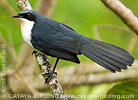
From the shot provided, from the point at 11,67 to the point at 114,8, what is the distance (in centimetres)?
230

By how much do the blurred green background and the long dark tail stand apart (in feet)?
3.89

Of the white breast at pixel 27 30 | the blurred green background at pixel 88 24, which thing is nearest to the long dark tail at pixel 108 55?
the white breast at pixel 27 30

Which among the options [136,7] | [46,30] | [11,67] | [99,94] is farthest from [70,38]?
[136,7]

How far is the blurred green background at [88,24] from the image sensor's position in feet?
15.3

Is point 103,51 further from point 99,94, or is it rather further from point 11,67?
point 11,67

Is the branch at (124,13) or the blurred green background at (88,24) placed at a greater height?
the blurred green background at (88,24)

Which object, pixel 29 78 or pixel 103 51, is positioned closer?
pixel 103 51

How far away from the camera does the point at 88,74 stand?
185 inches

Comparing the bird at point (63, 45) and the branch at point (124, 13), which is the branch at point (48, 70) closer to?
the bird at point (63, 45)

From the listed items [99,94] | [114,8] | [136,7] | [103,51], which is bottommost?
[99,94]

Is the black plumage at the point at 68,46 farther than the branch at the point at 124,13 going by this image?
Yes

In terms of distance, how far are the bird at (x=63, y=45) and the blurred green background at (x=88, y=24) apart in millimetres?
1213

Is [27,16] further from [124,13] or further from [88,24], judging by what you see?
[88,24]

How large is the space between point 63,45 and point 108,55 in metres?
0.49
